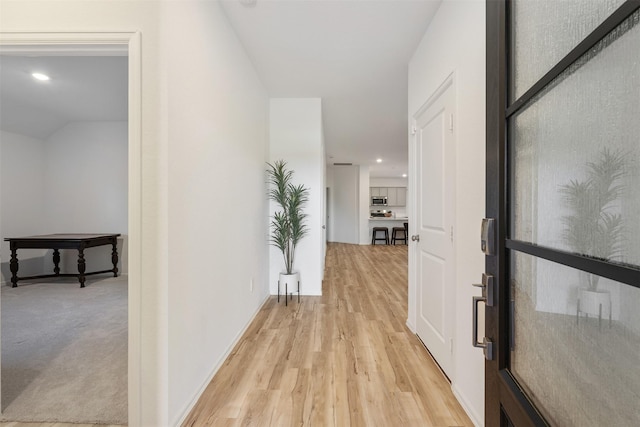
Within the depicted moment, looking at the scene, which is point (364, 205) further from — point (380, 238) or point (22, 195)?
point (22, 195)

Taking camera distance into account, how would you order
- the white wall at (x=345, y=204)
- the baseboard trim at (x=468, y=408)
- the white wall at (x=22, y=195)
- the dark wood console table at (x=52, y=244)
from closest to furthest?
the baseboard trim at (x=468, y=408), the dark wood console table at (x=52, y=244), the white wall at (x=22, y=195), the white wall at (x=345, y=204)

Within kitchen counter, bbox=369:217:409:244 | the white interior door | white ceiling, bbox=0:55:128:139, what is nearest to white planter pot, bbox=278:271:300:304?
the white interior door

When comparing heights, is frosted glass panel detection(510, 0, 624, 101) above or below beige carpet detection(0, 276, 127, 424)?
above

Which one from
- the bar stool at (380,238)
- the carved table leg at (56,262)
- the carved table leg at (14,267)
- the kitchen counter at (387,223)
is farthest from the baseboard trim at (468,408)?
the kitchen counter at (387,223)

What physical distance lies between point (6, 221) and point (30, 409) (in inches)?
174

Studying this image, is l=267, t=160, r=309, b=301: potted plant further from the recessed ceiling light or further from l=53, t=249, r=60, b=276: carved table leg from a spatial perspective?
l=53, t=249, r=60, b=276: carved table leg

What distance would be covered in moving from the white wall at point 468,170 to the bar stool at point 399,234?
840cm

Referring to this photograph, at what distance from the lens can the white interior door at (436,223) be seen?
195cm

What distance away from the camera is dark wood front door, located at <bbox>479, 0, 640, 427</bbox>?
1.39 feet

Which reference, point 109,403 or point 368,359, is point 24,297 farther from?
point 368,359

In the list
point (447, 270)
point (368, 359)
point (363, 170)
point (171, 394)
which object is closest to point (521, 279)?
point (447, 270)

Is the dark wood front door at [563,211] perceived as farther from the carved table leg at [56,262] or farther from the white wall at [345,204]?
the white wall at [345,204]

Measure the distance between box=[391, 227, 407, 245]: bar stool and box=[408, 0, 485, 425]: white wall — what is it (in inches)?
331

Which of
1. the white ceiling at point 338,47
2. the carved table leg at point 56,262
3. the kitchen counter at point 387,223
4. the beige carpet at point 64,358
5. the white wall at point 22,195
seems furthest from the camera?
the kitchen counter at point 387,223
